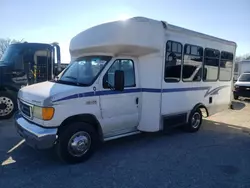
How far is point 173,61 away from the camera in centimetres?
580

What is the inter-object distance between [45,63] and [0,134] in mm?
3204

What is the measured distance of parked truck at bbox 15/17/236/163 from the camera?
4242mm

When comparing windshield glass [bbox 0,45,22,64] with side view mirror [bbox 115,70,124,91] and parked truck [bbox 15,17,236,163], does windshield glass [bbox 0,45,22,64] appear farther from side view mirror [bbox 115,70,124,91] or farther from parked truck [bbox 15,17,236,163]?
side view mirror [bbox 115,70,124,91]

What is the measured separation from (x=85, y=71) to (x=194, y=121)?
148 inches

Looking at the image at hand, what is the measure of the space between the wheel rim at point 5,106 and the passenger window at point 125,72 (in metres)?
4.59

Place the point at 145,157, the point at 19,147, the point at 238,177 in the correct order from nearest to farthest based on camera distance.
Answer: the point at 238,177, the point at 145,157, the point at 19,147

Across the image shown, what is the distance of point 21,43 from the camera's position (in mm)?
8109

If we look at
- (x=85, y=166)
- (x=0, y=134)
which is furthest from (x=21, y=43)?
(x=85, y=166)

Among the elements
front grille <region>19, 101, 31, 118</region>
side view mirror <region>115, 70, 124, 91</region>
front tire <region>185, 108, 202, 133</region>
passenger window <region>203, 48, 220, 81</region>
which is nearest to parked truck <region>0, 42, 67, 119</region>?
front grille <region>19, 101, 31, 118</region>

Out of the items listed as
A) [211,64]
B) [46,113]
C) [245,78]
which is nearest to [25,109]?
[46,113]

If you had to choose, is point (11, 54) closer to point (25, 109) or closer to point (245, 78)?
point (25, 109)

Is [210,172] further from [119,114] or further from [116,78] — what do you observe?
[116,78]

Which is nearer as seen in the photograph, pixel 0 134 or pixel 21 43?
pixel 0 134

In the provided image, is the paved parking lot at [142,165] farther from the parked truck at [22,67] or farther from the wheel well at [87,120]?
the parked truck at [22,67]
